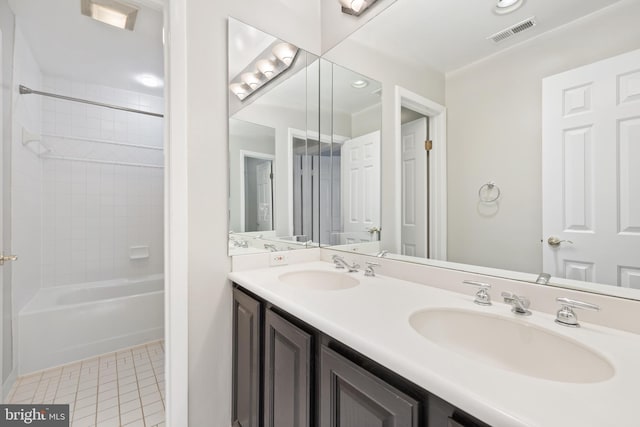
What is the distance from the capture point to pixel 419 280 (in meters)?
1.23

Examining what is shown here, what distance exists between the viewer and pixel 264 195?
165 centimetres

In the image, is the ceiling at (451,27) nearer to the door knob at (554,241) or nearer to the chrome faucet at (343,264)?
the door knob at (554,241)

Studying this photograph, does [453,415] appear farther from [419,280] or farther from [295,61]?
[295,61]

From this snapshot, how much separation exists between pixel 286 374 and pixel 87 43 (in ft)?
9.04

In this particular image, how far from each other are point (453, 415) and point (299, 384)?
0.53m

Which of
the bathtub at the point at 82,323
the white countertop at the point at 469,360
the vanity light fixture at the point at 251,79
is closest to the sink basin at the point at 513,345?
the white countertop at the point at 469,360

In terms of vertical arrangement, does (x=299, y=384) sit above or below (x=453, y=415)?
below

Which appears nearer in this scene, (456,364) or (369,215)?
(456,364)

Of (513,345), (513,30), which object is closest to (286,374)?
(513,345)

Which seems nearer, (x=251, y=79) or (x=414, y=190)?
(x=414, y=190)

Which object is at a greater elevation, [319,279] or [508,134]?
[508,134]

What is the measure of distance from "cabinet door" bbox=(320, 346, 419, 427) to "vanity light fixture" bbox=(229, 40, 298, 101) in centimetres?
131

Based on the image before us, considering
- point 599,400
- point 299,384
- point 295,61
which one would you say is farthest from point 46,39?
point 599,400

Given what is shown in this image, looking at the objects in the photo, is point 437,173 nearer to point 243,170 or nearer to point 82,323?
point 243,170
